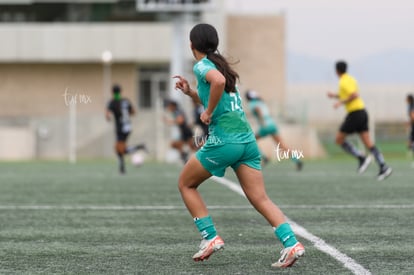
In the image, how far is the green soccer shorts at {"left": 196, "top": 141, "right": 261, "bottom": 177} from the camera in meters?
6.41

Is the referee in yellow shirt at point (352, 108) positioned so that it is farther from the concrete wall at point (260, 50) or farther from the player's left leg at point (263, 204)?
the concrete wall at point (260, 50)

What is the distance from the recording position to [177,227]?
882cm

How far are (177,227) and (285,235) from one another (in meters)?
2.60

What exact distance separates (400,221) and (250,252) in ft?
8.41

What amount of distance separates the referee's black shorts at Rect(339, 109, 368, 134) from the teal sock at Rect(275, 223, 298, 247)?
394 inches

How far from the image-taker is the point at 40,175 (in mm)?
18094

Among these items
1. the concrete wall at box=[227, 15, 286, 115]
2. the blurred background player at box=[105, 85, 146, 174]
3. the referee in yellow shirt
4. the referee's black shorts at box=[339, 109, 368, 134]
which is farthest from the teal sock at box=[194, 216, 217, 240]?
the concrete wall at box=[227, 15, 286, 115]

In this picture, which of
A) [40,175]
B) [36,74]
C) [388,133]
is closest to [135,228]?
[40,175]

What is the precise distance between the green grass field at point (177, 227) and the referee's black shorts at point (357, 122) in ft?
3.95

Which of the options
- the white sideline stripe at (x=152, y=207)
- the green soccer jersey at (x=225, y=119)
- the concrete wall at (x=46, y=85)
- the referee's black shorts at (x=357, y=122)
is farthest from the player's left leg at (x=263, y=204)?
the concrete wall at (x=46, y=85)

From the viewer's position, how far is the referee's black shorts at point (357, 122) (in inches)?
635

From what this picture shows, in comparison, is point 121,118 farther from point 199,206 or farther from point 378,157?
point 199,206

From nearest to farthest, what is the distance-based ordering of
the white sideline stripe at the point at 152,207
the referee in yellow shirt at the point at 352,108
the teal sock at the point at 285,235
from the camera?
the teal sock at the point at 285,235, the white sideline stripe at the point at 152,207, the referee in yellow shirt at the point at 352,108

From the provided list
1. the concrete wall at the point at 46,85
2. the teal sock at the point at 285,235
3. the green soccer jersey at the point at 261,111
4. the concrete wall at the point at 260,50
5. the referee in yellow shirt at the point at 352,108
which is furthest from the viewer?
the concrete wall at the point at 260,50
